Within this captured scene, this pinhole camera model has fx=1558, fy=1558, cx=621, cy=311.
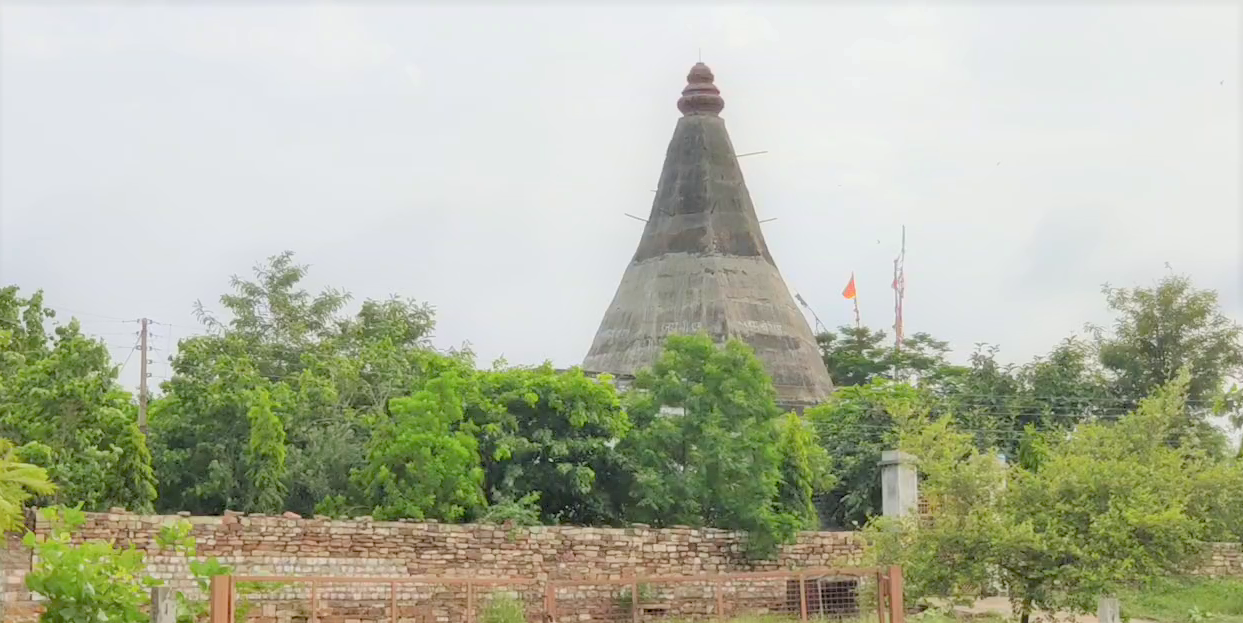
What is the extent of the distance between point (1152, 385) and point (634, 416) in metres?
14.2

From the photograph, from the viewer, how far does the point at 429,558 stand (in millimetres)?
19234

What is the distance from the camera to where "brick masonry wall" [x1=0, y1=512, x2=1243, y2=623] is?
1719 centimetres

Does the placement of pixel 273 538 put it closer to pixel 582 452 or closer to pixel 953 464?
pixel 582 452

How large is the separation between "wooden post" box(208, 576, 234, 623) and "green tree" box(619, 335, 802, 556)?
1140cm

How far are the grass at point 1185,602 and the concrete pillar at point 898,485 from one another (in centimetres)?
369

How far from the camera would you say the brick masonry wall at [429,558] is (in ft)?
56.4

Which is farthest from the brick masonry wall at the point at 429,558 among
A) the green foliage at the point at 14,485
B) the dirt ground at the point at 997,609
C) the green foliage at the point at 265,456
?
the green foliage at the point at 265,456

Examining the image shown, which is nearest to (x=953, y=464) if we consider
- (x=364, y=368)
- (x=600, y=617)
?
(x=600, y=617)

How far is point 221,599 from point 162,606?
67 centimetres

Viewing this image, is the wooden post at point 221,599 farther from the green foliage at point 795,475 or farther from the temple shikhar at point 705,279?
the temple shikhar at point 705,279

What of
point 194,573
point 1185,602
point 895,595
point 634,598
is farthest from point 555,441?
point 194,573

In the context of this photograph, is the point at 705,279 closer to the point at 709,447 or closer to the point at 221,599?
the point at 709,447

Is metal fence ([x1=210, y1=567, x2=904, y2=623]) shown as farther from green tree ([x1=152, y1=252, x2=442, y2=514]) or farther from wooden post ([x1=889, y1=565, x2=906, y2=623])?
green tree ([x1=152, y1=252, x2=442, y2=514])

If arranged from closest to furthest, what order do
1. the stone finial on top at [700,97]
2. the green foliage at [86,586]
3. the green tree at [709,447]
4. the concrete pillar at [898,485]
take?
→ the green foliage at [86,586]
the green tree at [709,447]
the concrete pillar at [898,485]
the stone finial on top at [700,97]
